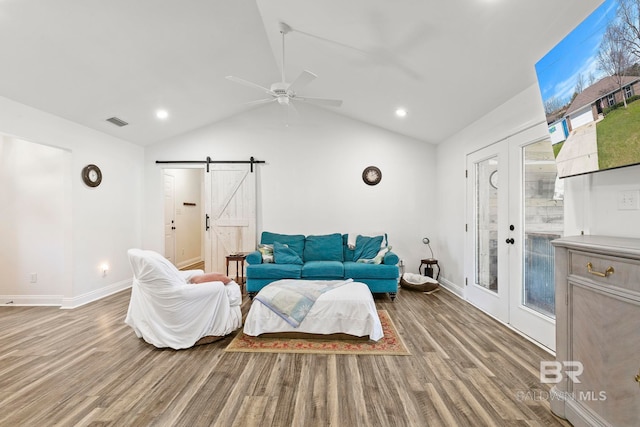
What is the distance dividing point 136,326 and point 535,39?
14.5 feet

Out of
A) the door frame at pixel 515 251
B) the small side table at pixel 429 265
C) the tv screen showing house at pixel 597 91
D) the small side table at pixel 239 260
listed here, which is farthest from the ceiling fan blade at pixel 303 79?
the small side table at pixel 429 265

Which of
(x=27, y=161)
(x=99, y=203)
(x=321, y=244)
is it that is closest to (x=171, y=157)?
(x=99, y=203)

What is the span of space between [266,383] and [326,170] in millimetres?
3877

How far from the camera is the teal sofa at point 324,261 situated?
4.15 m

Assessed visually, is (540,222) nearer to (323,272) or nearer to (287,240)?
(323,272)

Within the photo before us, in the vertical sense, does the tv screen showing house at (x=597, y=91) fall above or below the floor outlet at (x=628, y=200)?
above

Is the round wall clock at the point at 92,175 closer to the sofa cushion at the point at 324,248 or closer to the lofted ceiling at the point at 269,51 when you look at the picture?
the lofted ceiling at the point at 269,51

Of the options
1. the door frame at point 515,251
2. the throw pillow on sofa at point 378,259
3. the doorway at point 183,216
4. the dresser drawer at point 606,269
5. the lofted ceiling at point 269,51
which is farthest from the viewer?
the doorway at point 183,216

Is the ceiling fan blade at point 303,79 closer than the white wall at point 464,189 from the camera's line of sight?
No

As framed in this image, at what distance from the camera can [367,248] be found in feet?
15.5

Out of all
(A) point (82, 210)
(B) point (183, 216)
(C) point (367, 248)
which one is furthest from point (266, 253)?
(B) point (183, 216)

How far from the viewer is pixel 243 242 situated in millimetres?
5297

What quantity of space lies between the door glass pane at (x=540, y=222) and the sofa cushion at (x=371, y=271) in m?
1.59

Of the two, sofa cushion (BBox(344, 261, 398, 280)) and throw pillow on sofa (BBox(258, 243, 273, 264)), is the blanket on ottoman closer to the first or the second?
sofa cushion (BBox(344, 261, 398, 280))
